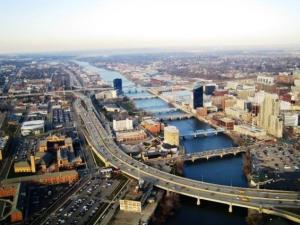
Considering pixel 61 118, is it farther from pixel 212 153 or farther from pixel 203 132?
pixel 212 153

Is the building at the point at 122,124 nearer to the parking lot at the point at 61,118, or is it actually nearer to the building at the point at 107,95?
the parking lot at the point at 61,118

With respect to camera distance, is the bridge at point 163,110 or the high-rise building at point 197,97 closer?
the high-rise building at point 197,97

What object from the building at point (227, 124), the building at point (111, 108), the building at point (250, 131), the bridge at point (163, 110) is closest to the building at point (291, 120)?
the building at point (250, 131)

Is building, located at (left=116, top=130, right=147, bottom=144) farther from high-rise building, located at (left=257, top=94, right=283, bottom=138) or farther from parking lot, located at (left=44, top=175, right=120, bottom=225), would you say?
high-rise building, located at (left=257, top=94, right=283, bottom=138)

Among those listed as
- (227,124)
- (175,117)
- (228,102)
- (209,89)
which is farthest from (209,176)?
(209,89)

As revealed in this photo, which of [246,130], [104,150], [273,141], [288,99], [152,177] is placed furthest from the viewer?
[288,99]

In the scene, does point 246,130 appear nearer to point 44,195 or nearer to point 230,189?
point 230,189

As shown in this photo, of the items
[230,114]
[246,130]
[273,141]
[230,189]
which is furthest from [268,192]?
[230,114]
